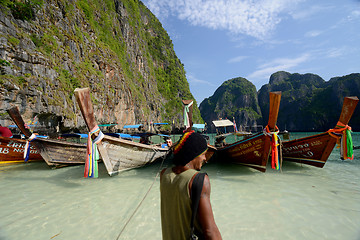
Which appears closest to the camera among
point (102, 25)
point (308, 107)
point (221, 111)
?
point (102, 25)

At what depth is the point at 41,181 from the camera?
20.0ft

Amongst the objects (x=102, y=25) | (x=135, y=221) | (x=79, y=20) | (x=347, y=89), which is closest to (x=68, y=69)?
(x=79, y=20)

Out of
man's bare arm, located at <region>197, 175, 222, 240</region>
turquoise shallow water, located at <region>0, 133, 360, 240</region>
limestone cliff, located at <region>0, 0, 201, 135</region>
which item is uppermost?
limestone cliff, located at <region>0, 0, 201, 135</region>

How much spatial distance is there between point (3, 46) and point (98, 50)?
1630 cm

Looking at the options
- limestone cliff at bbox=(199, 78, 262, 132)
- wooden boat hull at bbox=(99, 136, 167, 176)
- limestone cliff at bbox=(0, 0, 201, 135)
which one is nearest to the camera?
wooden boat hull at bbox=(99, 136, 167, 176)

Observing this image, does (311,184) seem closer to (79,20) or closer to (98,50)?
(98,50)

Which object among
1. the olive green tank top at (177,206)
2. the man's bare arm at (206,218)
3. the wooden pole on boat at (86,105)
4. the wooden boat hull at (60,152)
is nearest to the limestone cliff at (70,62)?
the wooden boat hull at (60,152)

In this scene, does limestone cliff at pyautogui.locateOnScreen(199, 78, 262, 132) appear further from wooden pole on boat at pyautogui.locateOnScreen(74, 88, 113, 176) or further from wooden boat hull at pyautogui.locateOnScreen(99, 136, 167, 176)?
wooden pole on boat at pyautogui.locateOnScreen(74, 88, 113, 176)

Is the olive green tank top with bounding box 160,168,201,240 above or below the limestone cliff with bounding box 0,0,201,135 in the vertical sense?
below

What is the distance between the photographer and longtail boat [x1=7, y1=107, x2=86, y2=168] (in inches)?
289

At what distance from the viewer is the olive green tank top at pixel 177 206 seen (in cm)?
108

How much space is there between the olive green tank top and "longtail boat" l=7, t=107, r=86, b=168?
26.6 feet

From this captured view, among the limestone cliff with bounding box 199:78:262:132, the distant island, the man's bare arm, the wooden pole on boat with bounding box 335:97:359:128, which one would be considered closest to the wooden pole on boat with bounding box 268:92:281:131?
the wooden pole on boat with bounding box 335:97:359:128

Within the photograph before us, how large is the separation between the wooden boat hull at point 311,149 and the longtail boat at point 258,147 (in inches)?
93.8
